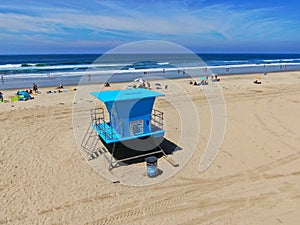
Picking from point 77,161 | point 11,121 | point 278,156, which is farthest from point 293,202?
point 11,121

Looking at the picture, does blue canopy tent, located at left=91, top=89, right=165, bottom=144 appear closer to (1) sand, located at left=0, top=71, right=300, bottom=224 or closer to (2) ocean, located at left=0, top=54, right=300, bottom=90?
(1) sand, located at left=0, top=71, right=300, bottom=224

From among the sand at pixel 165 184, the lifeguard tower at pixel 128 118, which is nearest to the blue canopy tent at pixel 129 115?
the lifeguard tower at pixel 128 118

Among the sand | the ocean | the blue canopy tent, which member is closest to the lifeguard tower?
the blue canopy tent

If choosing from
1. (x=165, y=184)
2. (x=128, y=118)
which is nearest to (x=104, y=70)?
(x=128, y=118)

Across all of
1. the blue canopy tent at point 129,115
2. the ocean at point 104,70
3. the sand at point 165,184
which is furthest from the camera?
the ocean at point 104,70

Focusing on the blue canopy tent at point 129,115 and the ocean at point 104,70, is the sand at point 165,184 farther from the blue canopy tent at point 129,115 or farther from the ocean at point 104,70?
the ocean at point 104,70

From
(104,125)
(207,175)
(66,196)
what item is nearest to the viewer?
(66,196)

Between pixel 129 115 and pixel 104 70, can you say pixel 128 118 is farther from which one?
pixel 104 70

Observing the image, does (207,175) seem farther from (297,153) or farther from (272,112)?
(272,112)
